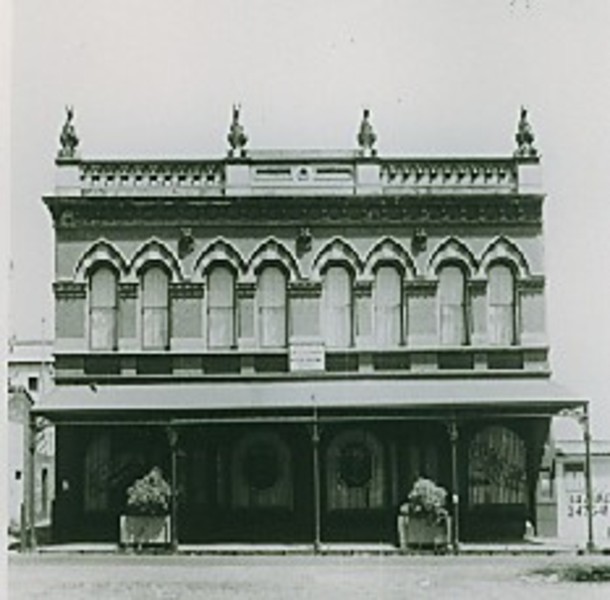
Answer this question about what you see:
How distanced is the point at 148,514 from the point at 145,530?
0.27 m

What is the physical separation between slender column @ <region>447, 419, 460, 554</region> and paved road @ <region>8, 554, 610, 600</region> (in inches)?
14.5

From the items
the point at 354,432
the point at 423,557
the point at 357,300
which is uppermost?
the point at 357,300

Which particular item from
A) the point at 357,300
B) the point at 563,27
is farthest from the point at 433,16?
the point at 357,300

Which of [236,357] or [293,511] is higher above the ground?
[236,357]

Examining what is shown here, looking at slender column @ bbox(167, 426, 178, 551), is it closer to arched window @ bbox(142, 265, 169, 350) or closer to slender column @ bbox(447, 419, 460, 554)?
arched window @ bbox(142, 265, 169, 350)

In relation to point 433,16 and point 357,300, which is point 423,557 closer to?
point 357,300

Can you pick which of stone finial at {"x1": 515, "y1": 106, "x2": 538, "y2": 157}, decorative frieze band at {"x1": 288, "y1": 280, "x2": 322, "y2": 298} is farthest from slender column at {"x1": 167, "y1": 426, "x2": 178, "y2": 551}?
stone finial at {"x1": 515, "y1": 106, "x2": 538, "y2": 157}

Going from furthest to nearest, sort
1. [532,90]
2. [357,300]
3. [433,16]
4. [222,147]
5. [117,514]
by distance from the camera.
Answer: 1. [357,300]
2. [117,514]
3. [222,147]
4. [532,90]
5. [433,16]

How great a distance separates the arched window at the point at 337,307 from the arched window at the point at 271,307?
1.63 feet

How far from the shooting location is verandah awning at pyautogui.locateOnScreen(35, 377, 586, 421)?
15.3 metres

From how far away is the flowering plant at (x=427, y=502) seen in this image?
1459cm

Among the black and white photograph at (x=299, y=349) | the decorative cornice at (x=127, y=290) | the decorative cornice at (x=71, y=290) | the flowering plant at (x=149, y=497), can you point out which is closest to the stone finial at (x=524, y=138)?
the black and white photograph at (x=299, y=349)

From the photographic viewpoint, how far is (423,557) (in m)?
14.1

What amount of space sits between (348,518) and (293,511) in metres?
0.63
